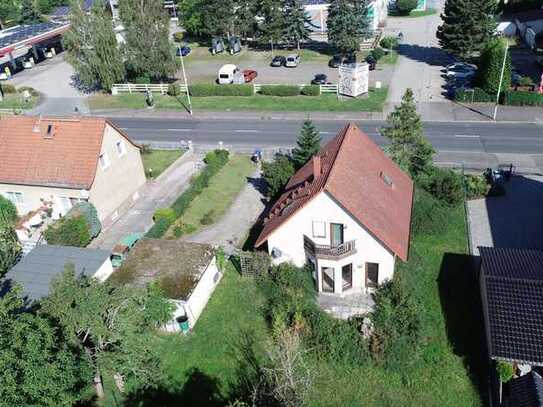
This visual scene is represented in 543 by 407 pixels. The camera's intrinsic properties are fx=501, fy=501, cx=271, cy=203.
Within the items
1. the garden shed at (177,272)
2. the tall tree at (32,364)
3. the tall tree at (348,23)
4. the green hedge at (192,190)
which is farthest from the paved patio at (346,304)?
the tall tree at (348,23)

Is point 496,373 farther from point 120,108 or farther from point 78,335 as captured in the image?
point 120,108

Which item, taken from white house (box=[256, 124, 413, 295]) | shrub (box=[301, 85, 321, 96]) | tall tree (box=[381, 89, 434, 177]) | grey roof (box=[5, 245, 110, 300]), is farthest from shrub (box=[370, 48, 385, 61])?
grey roof (box=[5, 245, 110, 300])

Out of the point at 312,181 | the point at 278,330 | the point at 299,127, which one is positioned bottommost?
the point at 299,127

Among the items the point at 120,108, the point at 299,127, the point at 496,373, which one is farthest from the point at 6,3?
the point at 496,373

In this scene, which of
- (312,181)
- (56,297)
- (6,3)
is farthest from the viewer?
(6,3)

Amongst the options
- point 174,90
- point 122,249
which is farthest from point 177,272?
point 174,90
